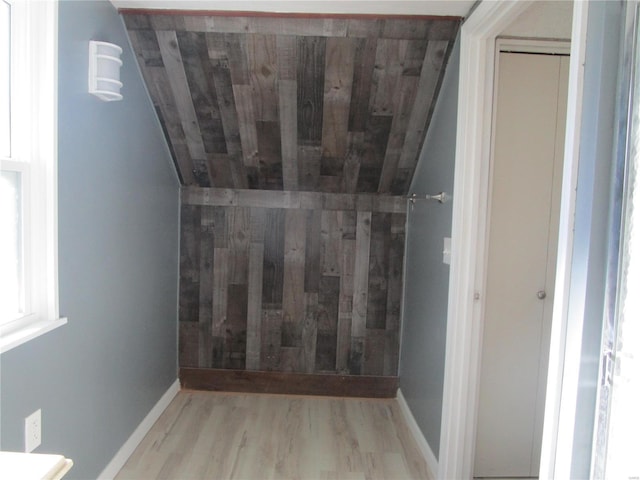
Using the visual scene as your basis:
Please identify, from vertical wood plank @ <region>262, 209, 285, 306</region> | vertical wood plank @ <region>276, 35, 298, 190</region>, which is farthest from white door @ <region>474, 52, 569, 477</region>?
vertical wood plank @ <region>262, 209, 285, 306</region>

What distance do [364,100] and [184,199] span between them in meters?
1.46

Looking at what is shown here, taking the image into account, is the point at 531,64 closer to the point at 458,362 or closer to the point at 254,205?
the point at 458,362

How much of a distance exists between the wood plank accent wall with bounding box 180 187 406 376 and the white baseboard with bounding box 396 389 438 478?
0.27 metres

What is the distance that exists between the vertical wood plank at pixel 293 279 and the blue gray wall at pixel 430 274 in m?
0.73

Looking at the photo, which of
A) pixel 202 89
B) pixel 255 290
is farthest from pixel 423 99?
pixel 255 290

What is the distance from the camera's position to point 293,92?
2.60m

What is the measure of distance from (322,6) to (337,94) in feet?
1.64

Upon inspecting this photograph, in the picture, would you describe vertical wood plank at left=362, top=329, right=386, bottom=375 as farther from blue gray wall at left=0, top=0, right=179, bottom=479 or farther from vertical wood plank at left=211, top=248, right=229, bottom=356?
blue gray wall at left=0, top=0, right=179, bottom=479

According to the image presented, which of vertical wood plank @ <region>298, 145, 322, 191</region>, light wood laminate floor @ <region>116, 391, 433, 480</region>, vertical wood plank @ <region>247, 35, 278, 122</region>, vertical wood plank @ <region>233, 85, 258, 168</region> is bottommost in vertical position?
light wood laminate floor @ <region>116, 391, 433, 480</region>

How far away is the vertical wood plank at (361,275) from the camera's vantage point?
132 inches

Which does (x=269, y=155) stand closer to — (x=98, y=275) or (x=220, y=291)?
(x=220, y=291)

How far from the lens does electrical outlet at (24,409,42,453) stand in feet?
5.17

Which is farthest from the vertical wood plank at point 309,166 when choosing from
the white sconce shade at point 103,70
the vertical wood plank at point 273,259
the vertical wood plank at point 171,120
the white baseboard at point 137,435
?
the white baseboard at point 137,435

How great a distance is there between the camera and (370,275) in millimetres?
3381
